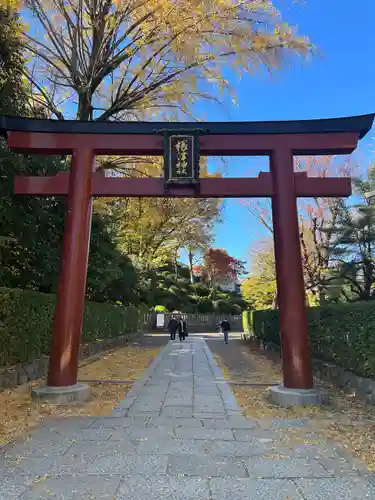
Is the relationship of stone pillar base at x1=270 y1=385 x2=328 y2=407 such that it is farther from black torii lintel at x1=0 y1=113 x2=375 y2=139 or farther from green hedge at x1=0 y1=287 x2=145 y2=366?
green hedge at x1=0 y1=287 x2=145 y2=366

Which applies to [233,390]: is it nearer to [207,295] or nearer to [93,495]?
[93,495]

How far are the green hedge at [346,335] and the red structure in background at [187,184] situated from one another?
3.54 ft

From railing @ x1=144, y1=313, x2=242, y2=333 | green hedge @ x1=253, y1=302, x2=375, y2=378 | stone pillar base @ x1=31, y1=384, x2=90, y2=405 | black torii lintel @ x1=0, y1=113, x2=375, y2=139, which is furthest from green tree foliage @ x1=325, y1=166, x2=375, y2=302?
railing @ x1=144, y1=313, x2=242, y2=333

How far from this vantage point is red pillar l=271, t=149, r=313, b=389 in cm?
694

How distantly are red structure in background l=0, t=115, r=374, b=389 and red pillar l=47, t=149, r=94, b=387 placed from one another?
18 mm

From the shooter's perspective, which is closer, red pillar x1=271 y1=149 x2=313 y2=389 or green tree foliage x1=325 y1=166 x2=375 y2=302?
red pillar x1=271 y1=149 x2=313 y2=389

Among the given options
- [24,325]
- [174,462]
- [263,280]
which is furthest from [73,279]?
[263,280]

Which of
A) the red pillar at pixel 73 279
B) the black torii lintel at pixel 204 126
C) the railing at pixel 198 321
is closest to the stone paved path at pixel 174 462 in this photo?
the red pillar at pixel 73 279

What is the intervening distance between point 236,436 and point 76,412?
2.50m

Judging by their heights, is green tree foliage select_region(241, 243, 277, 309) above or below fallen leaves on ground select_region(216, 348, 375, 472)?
above

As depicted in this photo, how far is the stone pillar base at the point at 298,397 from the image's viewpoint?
21.2 feet

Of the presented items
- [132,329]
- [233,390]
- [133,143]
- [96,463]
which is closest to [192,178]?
[133,143]

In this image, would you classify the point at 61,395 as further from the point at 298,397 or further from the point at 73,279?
the point at 298,397

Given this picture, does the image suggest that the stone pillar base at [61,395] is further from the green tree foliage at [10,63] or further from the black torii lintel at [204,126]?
the green tree foliage at [10,63]
